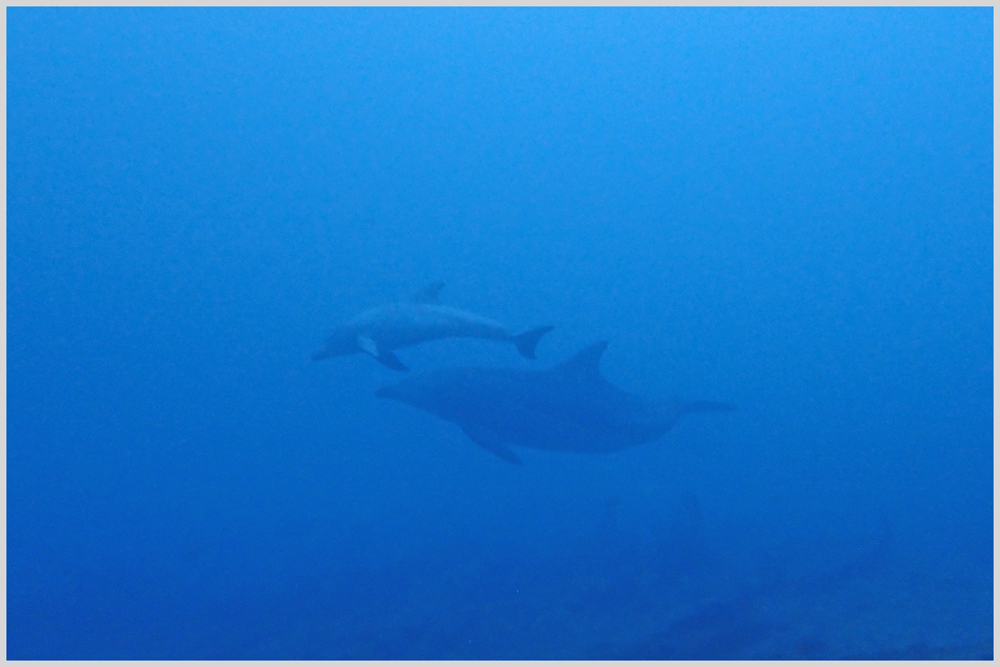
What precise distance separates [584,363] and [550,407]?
24.4 inches

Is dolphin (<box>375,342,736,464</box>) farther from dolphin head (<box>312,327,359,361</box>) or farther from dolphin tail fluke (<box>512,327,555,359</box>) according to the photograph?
dolphin head (<box>312,327,359,361</box>)

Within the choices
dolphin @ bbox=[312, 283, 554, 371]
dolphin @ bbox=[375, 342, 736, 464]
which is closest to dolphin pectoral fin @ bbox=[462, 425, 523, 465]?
dolphin @ bbox=[375, 342, 736, 464]

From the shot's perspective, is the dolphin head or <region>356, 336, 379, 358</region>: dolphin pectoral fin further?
the dolphin head

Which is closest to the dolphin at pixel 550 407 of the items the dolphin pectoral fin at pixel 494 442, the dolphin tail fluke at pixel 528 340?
the dolphin pectoral fin at pixel 494 442

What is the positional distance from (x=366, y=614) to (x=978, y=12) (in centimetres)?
7437

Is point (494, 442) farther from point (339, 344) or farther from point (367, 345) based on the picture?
point (339, 344)

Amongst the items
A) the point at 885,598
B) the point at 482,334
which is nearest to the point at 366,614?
the point at 482,334

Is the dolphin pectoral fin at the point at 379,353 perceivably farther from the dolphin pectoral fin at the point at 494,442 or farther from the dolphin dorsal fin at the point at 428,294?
the dolphin pectoral fin at the point at 494,442

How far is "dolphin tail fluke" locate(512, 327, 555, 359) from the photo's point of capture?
297 inches

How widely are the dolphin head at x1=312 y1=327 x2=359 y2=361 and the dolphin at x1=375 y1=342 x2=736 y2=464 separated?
0.89 m

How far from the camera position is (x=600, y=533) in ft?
38.2

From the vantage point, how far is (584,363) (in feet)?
24.7

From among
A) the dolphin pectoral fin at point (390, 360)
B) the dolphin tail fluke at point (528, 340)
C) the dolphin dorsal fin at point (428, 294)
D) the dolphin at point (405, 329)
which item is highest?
the dolphin dorsal fin at point (428, 294)

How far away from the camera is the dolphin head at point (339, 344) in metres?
8.16
